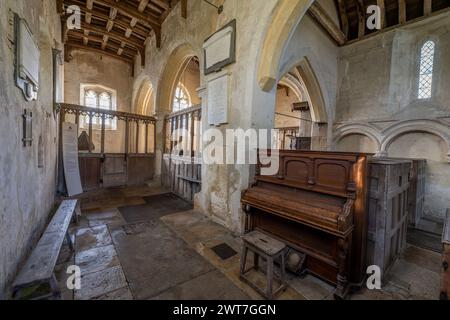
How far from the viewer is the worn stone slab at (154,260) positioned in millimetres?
1883

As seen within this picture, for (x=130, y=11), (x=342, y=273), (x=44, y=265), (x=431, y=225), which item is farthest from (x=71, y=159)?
(x=431, y=225)

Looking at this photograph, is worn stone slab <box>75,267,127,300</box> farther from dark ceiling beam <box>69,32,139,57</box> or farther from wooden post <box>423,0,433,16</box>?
dark ceiling beam <box>69,32,139,57</box>

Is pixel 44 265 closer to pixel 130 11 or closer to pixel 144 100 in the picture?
pixel 130 11

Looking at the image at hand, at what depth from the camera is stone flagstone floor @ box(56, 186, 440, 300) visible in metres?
1.78

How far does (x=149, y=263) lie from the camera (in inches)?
87.4

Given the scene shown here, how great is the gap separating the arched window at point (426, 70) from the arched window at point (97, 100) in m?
10.8

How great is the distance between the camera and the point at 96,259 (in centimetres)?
227

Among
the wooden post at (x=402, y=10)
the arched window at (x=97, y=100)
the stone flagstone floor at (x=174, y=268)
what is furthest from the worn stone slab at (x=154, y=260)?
the arched window at (x=97, y=100)

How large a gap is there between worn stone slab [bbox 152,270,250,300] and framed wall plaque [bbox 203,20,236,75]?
3.13 metres

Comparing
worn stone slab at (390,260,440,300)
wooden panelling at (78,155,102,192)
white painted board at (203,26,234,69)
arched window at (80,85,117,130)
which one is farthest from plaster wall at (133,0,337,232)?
arched window at (80,85,117,130)

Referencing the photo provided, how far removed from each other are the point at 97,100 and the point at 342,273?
10.7 meters

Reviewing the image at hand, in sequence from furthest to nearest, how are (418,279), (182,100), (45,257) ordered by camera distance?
(182,100) → (418,279) → (45,257)

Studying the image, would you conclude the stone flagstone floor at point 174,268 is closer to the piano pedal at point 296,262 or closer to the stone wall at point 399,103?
the piano pedal at point 296,262

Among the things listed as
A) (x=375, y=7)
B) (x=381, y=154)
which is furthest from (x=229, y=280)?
(x=375, y=7)
